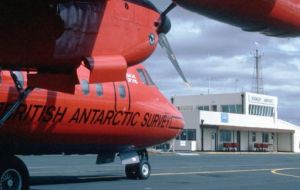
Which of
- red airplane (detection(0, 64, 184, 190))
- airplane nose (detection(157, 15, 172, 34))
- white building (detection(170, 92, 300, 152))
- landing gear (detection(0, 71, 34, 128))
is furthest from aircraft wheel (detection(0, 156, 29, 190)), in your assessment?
white building (detection(170, 92, 300, 152))

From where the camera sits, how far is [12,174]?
1307cm

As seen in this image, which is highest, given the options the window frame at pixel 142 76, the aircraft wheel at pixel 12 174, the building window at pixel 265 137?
the building window at pixel 265 137

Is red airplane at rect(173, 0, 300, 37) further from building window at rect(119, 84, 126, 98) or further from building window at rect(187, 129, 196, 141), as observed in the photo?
building window at rect(187, 129, 196, 141)

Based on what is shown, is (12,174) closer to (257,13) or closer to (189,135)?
(257,13)

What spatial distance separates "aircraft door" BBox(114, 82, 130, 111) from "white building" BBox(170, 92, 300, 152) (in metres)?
50.2

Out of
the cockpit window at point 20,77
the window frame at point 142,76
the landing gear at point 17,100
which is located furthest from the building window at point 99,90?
the landing gear at point 17,100

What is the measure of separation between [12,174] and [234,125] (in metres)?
64.6

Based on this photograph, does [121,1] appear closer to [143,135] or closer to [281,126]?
[143,135]

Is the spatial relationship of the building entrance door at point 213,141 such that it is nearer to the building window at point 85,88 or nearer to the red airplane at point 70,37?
the building window at point 85,88

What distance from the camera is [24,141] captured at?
14.6m

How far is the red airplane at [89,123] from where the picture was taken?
552 inches

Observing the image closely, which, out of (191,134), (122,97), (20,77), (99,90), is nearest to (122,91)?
(122,97)

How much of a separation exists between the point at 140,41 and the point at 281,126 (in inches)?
3154

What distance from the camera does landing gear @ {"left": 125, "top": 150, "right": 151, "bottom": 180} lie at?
2003 centimetres
